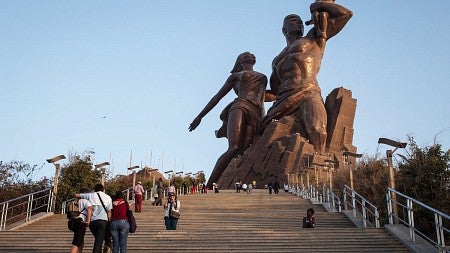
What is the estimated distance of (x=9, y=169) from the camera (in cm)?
1981

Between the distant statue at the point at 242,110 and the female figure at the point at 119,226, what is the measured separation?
27032mm

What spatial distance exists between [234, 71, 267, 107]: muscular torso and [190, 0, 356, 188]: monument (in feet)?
6.71

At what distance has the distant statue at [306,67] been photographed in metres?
29.9

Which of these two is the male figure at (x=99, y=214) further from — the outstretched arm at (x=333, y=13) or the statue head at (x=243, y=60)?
the statue head at (x=243, y=60)

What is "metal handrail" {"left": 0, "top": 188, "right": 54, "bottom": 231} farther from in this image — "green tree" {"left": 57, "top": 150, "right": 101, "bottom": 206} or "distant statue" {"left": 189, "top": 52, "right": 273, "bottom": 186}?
"distant statue" {"left": 189, "top": 52, "right": 273, "bottom": 186}

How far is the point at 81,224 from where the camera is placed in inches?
247

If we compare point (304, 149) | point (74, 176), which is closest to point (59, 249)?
point (74, 176)

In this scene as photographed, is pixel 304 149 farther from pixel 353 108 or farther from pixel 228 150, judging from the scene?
pixel 228 150

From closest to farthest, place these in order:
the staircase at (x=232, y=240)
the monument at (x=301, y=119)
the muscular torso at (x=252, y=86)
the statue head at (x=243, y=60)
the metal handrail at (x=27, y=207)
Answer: the staircase at (x=232, y=240) < the metal handrail at (x=27, y=207) < the monument at (x=301, y=119) < the muscular torso at (x=252, y=86) < the statue head at (x=243, y=60)

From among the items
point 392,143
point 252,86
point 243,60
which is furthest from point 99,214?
point 243,60

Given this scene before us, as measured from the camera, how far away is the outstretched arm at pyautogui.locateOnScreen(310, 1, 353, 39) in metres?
31.5

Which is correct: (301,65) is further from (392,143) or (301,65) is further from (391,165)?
(391,165)

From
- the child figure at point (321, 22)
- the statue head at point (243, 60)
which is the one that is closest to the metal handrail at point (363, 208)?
the child figure at point (321, 22)

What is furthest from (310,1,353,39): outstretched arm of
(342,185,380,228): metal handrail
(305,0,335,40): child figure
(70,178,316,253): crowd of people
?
(70,178,316,253): crowd of people
